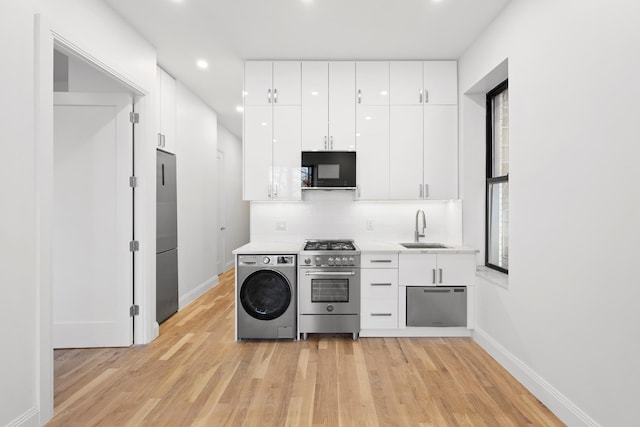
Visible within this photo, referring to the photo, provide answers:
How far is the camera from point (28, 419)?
2033 millimetres

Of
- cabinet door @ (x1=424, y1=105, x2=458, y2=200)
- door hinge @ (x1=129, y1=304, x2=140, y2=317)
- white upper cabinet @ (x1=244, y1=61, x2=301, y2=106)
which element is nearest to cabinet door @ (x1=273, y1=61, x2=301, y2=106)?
white upper cabinet @ (x1=244, y1=61, x2=301, y2=106)

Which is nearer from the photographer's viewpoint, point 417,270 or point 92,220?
point 92,220

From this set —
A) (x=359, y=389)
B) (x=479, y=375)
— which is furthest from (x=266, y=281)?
(x=479, y=375)

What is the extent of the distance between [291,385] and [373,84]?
3.10 meters

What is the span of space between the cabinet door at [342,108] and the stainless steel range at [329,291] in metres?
1.24

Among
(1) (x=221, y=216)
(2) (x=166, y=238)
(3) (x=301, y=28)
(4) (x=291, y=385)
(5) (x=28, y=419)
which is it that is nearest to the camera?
(5) (x=28, y=419)

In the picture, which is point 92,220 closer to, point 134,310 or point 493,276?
point 134,310

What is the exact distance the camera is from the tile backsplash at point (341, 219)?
4.22m

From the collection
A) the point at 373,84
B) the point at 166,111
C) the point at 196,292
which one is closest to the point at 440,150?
the point at 373,84

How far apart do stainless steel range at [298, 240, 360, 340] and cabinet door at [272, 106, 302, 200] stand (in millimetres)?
773

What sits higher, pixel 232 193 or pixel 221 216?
pixel 232 193

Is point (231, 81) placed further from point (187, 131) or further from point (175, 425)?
point (175, 425)

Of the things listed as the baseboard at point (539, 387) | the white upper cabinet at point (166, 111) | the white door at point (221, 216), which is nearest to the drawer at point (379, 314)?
the baseboard at point (539, 387)

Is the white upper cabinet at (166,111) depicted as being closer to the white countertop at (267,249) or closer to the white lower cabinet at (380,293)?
the white countertop at (267,249)
